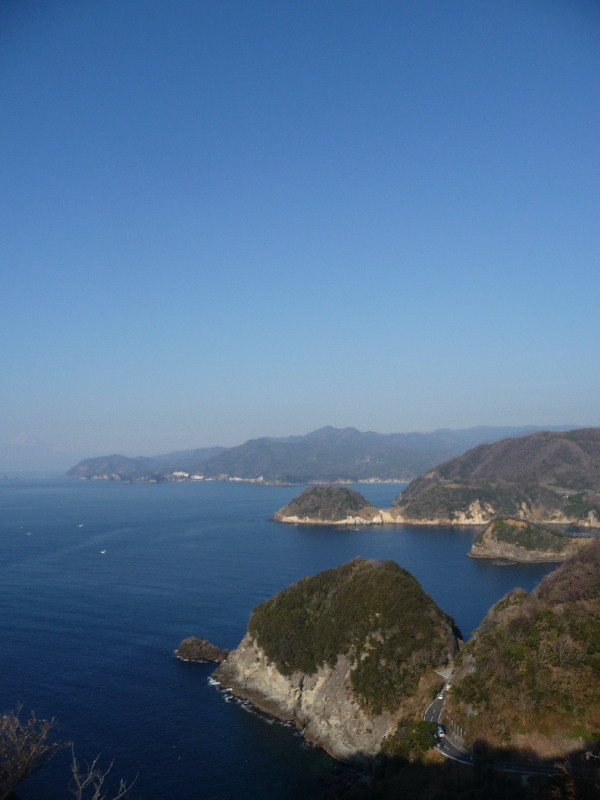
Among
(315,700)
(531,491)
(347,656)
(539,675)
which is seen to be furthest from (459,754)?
(531,491)

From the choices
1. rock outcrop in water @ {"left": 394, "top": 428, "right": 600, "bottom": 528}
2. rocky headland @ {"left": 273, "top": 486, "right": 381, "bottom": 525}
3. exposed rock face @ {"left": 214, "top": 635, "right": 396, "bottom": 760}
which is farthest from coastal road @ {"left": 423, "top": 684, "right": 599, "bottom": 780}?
rocky headland @ {"left": 273, "top": 486, "right": 381, "bottom": 525}

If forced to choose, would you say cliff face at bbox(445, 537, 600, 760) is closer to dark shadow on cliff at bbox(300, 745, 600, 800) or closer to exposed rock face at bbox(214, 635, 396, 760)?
dark shadow on cliff at bbox(300, 745, 600, 800)

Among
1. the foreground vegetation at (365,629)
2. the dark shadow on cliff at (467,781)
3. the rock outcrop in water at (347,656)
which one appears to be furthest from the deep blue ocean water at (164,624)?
the foreground vegetation at (365,629)

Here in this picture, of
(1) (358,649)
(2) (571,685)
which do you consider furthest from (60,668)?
(2) (571,685)

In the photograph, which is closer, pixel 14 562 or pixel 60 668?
pixel 60 668

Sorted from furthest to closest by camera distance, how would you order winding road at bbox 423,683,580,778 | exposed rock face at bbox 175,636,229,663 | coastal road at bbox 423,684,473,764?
exposed rock face at bbox 175,636,229,663, coastal road at bbox 423,684,473,764, winding road at bbox 423,683,580,778

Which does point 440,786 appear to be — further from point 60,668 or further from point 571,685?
point 60,668

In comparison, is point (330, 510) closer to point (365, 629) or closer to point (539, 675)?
point (365, 629)
